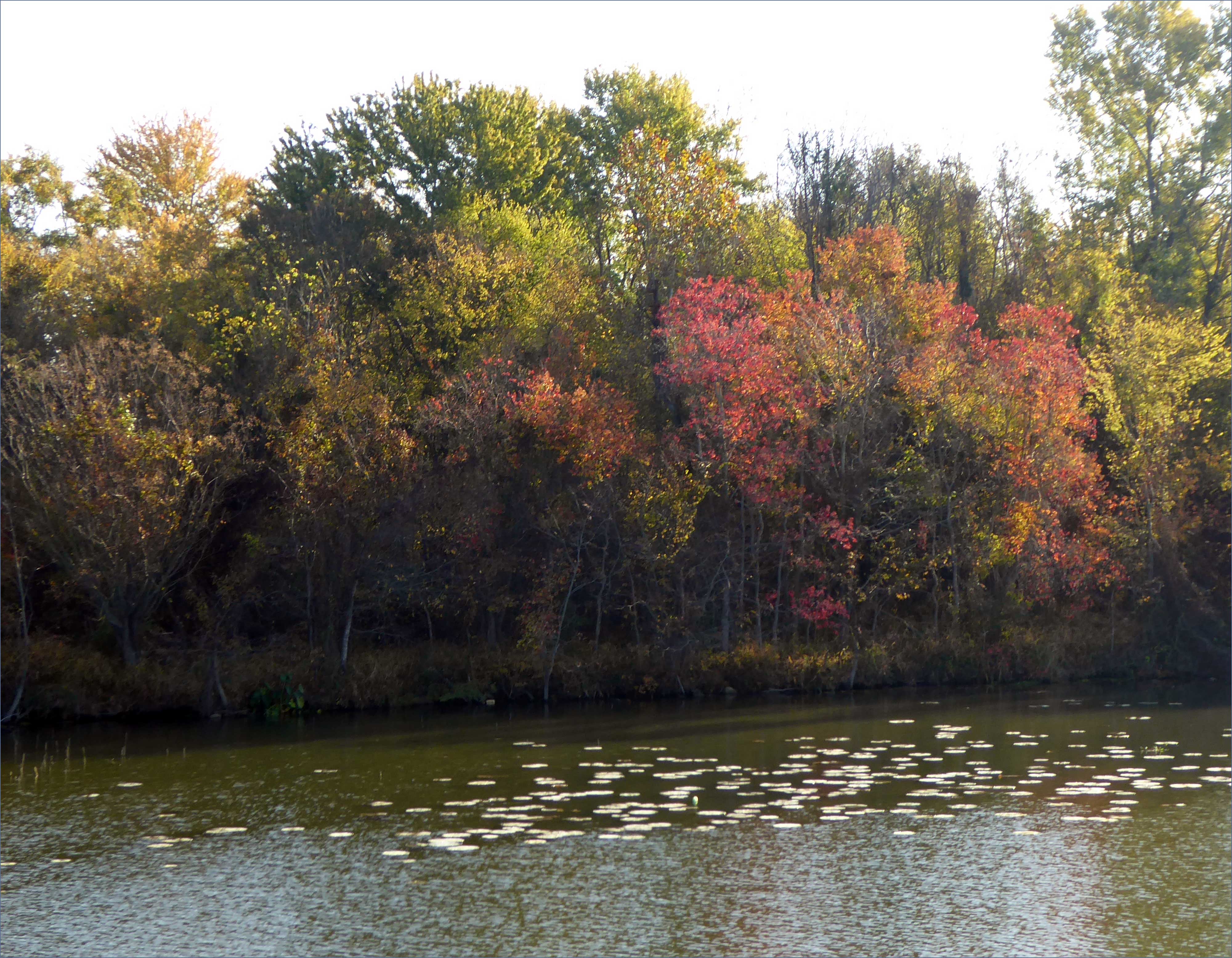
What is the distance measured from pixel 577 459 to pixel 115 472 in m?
10.2

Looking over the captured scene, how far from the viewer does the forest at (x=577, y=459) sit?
2791 centimetres

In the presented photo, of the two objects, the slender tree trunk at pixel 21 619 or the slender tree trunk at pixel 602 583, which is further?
the slender tree trunk at pixel 602 583

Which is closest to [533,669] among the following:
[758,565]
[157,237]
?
[758,565]

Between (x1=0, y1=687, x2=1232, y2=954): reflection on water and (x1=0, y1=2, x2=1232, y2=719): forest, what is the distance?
186 inches

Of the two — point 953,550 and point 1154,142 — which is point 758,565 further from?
point 1154,142

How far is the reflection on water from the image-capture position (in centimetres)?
1147

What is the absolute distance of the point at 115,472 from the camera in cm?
2630

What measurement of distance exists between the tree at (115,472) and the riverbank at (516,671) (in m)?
1.38

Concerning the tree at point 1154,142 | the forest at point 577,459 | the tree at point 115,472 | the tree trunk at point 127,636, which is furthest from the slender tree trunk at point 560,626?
the tree at point 1154,142

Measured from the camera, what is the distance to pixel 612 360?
3472 cm

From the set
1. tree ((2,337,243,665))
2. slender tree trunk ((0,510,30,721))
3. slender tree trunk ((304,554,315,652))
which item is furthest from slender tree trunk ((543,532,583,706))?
slender tree trunk ((0,510,30,721))

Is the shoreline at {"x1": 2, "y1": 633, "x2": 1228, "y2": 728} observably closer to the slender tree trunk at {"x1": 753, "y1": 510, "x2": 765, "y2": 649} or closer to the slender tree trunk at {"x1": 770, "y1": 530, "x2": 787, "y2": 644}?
the slender tree trunk at {"x1": 770, "y1": 530, "x2": 787, "y2": 644}

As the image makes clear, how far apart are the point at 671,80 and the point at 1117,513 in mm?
24563

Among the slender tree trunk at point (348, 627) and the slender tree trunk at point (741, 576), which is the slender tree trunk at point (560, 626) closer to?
the slender tree trunk at point (741, 576)
